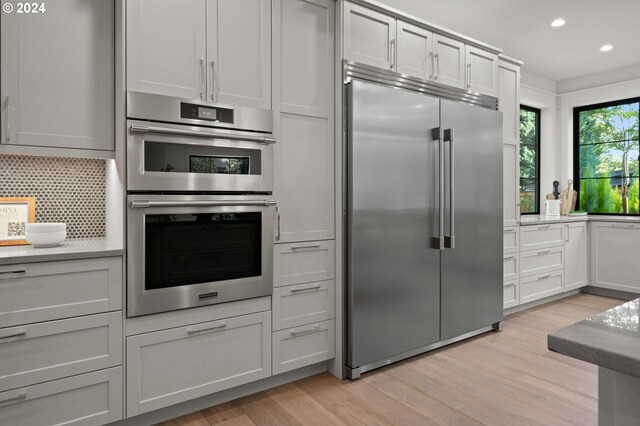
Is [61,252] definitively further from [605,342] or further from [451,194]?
[451,194]

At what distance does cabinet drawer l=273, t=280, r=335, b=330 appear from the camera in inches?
95.0

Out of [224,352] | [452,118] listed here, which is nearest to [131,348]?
[224,352]

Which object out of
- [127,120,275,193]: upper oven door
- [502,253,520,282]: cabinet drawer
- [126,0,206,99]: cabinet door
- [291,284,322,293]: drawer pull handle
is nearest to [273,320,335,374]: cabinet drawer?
[291,284,322,293]: drawer pull handle

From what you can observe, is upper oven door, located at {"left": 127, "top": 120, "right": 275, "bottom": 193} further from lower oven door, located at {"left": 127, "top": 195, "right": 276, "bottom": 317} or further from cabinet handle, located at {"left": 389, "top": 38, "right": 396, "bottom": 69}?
cabinet handle, located at {"left": 389, "top": 38, "right": 396, "bottom": 69}

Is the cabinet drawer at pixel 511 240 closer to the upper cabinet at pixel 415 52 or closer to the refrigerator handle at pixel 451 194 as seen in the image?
the refrigerator handle at pixel 451 194

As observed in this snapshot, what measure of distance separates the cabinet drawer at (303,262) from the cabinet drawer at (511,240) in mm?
1994

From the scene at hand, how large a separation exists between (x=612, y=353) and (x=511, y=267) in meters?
3.49

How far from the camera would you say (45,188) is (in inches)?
86.5

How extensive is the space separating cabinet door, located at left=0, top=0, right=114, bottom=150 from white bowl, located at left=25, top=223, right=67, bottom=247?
39 cm

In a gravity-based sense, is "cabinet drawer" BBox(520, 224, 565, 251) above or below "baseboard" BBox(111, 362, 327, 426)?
above

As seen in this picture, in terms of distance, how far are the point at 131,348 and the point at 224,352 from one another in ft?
1.59

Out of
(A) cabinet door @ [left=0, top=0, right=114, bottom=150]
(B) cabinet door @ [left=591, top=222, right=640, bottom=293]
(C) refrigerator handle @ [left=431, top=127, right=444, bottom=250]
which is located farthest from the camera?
(B) cabinet door @ [left=591, top=222, right=640, bottom=293]

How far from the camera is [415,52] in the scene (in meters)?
2.91

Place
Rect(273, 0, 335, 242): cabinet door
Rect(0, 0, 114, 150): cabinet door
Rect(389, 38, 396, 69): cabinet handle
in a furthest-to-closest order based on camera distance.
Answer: Rect(389, 38, 396, 69): cabinet handle
Rect(273, 0, 335, 242): cabinet door
Rect(0, 0, 114, 150): cabinet door
